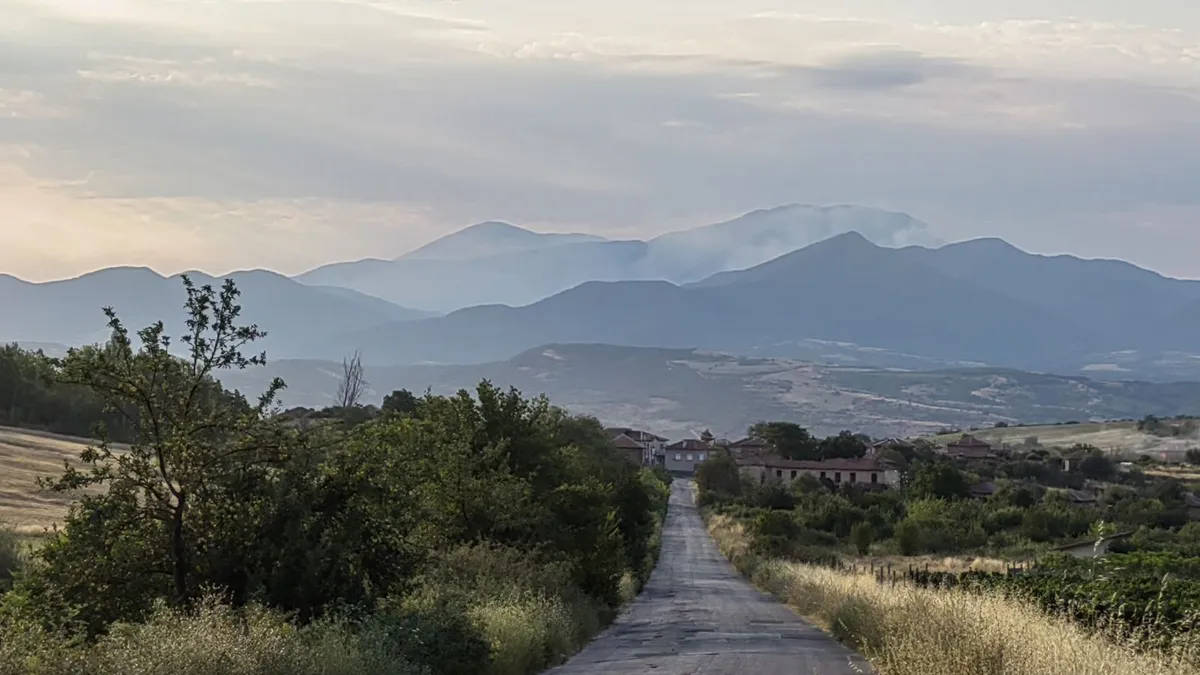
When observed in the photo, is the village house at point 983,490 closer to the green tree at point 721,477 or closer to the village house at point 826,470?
the village house at point 826,470

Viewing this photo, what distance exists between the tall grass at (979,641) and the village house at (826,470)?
9319 cm

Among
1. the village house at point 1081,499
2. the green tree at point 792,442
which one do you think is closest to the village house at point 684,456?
the green tree at point 792,442

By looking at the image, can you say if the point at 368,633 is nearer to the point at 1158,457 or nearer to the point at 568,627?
the point at 568,627

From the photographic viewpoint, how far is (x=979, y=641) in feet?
50.2

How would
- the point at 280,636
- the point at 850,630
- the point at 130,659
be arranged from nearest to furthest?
the point at 130,659
the point at 280,636
the point at 850,630

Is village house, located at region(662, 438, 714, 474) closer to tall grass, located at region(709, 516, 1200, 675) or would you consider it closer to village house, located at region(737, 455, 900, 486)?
village house, located at region(737, 455, 900, 486)

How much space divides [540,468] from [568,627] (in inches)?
311

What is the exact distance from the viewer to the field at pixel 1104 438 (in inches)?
6048

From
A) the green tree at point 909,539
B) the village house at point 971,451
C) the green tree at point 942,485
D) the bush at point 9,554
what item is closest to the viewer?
the bush at point 9,554

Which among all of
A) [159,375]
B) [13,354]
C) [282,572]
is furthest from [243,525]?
[13,354]

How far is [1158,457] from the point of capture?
139875 mm

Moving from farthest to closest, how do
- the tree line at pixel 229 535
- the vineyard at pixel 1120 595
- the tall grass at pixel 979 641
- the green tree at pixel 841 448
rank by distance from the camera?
the green tree at pixel 841 448, the vineyard at pixel 1120 595, the tree line at pixel 229 535, the tall grass at pixel 979 641

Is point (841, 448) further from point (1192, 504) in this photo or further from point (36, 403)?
point (36, 403)

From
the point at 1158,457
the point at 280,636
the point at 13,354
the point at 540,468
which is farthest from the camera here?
the point at 1158,457
